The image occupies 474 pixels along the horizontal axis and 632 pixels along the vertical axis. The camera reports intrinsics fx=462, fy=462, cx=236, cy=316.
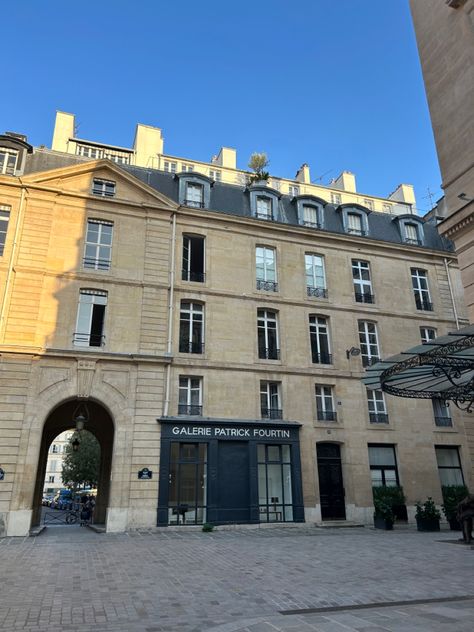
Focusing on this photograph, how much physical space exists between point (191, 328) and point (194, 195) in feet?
22.3

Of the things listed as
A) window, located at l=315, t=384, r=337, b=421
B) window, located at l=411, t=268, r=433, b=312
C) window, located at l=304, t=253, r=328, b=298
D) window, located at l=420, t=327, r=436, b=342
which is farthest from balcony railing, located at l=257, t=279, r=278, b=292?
window, located at l=420, t=327, r=436, b=342

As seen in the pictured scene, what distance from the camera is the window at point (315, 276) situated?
872 inches

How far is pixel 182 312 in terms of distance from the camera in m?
19.7

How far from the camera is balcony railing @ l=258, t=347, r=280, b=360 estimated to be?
2016cm

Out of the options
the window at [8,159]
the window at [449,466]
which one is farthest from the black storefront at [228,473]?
the window at [8,159]

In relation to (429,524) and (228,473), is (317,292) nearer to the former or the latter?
(228,473)

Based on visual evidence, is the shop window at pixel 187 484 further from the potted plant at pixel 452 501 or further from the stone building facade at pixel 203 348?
the potted plant at pixel 452 501

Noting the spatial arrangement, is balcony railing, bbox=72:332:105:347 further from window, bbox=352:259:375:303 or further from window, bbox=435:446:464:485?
window, bbox=435:446:464:485

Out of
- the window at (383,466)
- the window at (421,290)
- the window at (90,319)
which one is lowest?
the window at (383,466)

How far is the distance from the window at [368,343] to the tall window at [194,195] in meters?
9.68

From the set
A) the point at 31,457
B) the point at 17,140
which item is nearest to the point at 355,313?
the point at 31,457

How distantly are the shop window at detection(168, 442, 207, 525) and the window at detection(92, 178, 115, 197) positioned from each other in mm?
11099

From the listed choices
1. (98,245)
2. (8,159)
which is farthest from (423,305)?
(8,159)

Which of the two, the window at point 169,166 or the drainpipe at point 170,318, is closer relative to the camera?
the drainpipe at point 170,318
